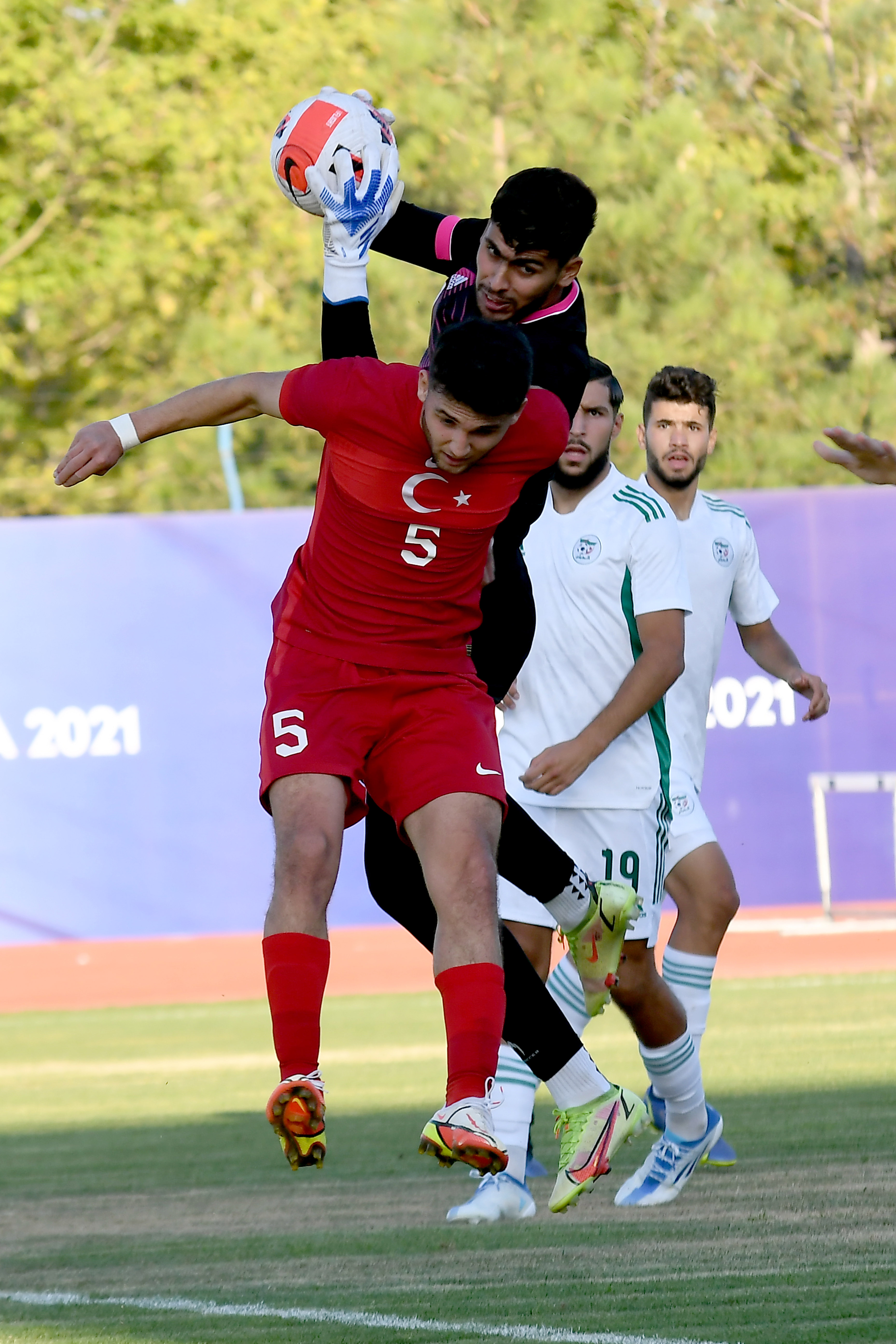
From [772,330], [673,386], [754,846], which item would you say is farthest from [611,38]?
[673,386]

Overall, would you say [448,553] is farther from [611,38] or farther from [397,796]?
[611,38]

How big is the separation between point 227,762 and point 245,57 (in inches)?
851

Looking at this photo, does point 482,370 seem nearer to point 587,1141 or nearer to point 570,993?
point 587,1141

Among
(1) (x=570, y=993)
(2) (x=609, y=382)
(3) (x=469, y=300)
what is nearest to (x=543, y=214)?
(3) (x=469, y=300)

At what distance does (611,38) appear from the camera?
32406 mm

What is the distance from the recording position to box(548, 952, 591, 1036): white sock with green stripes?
6.64 meters

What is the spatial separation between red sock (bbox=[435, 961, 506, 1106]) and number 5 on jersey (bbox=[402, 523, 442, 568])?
92 centimetres

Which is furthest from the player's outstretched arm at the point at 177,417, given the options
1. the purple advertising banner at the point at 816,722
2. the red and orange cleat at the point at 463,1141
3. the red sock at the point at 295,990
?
the purple advertising banner at the point at 816,722

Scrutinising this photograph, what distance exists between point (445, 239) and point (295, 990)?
2006 mm

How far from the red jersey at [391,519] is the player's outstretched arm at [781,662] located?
2.45m

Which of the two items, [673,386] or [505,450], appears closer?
[505,450]

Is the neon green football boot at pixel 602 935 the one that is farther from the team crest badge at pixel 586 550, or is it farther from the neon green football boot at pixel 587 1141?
the team crest badge at pixel 586 550

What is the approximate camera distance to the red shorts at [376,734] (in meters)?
4.79

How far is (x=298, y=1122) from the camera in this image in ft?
14.2
